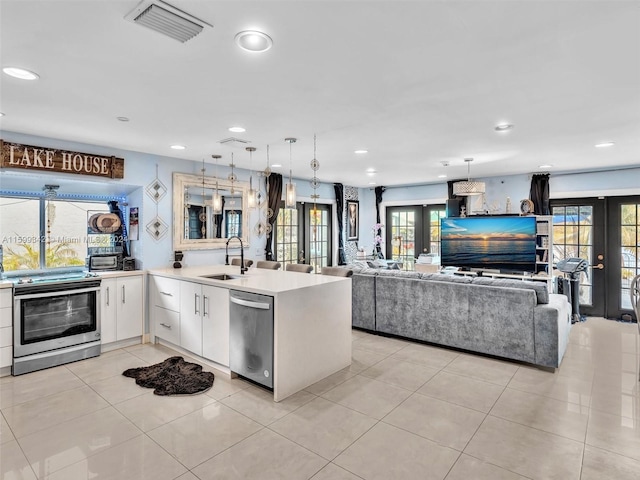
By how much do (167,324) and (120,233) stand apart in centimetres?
163

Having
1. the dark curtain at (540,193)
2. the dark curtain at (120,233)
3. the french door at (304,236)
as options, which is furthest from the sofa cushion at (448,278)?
the dark curtain at (120,233)

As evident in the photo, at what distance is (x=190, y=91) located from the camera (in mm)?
2742

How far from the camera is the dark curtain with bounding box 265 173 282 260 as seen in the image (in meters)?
6.51

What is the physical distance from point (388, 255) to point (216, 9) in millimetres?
7774

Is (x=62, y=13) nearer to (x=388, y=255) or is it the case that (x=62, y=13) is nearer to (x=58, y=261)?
(x=58, y=261)

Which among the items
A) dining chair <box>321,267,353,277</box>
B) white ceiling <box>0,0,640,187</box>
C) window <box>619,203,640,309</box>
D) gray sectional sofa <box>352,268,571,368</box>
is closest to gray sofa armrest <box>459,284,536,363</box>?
gray sectional sofa <box>352,268,571,368</box>

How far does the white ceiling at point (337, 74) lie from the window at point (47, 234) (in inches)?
38.8

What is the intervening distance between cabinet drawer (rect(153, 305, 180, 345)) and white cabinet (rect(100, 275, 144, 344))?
0.24m

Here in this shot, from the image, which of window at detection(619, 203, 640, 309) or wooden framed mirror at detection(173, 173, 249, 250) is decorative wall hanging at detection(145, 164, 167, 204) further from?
window at detection(619, 203, 640, 309)

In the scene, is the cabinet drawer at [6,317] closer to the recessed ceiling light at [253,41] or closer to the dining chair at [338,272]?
the dining chair at [338,272]

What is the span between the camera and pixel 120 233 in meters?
5.07

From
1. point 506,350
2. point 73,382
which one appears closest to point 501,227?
point 506,350

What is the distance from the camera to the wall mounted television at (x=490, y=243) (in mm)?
6512

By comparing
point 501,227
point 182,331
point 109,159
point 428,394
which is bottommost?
point 428,394
